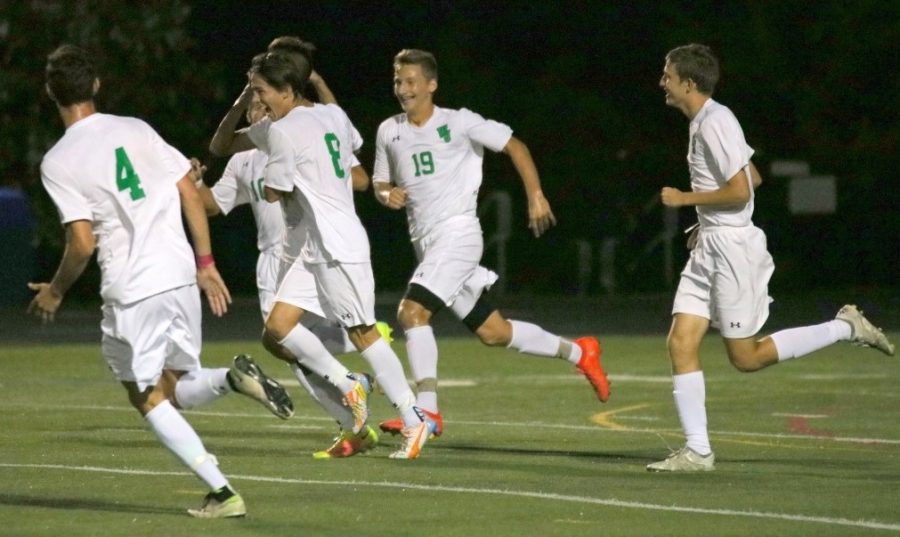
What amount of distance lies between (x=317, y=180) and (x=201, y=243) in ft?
6.63

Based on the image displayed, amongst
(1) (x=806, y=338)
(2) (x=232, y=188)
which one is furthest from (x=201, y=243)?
(2) (x=232, y=188)

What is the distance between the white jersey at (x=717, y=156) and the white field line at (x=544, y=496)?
2.03m

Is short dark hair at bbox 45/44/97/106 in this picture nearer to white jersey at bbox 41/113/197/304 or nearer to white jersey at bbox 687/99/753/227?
white jersey at bbox 41/113/197/304

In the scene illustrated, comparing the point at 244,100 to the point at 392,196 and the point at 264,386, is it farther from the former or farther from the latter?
the point at 264,386

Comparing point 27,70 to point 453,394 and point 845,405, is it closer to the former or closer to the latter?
point 453,394

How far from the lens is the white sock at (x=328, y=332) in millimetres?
12742

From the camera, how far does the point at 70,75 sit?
904cm

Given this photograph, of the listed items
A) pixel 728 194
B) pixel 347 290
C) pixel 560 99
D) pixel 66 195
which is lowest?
pixel 560 99

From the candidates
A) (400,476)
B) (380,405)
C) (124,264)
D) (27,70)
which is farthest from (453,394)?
(27,70)

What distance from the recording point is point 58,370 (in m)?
19.1

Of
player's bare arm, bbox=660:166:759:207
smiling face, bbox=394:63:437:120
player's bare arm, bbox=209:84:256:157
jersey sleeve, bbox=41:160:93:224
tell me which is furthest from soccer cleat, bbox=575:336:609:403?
jersey sleeve, bbox=41:160:93:224

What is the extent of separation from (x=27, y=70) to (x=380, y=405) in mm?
20612

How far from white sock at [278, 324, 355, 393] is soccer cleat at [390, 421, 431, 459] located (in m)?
0.45

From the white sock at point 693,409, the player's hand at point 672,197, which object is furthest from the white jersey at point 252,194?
the player's hand at point 672,197
